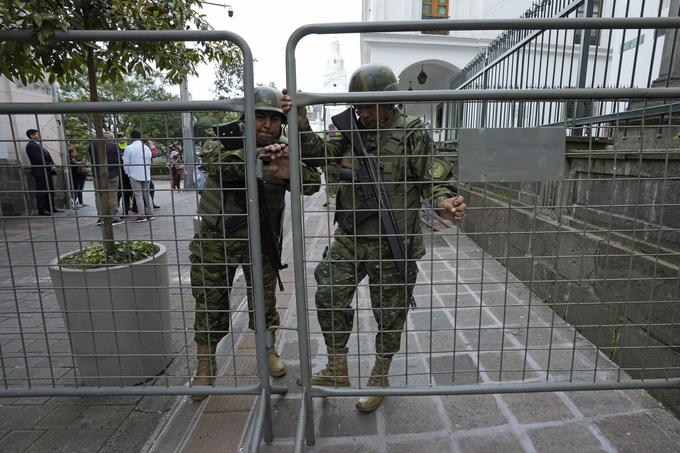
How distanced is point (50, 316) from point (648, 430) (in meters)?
4.57

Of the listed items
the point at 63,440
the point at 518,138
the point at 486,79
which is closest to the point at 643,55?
the point at 486,79

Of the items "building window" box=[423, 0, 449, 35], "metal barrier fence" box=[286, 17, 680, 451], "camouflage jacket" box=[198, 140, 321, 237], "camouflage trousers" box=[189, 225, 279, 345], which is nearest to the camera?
"metal barrier fence" box=[286, 17, 680, 451]

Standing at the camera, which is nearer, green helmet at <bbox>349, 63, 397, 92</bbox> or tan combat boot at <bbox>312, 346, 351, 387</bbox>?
green helmet at <bbox>349, 63, 397, 92</bbox>

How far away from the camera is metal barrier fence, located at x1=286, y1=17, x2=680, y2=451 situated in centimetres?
178

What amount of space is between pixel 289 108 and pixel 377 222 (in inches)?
33.0

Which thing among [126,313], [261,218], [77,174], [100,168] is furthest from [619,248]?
[77,174]

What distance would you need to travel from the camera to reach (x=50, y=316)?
3.78 meters

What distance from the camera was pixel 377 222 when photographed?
7.59 ft

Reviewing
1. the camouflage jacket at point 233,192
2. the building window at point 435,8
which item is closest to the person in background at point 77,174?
the camouflage jacket at point 233,192

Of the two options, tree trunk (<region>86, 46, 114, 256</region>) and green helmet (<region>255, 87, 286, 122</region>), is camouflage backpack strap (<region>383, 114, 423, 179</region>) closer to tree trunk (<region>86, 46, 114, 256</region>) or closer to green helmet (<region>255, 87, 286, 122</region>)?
green helmet (<region>255, 87, 286, 122</region>)

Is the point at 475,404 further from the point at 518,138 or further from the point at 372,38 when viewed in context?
the point at 372,38

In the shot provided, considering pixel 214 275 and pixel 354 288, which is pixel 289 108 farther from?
pixel 214 275

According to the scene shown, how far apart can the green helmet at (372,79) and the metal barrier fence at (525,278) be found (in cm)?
25

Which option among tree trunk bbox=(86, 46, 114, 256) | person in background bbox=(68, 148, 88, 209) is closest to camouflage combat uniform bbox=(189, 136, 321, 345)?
tree trunk bbox=(86, 46, 114, 256)
